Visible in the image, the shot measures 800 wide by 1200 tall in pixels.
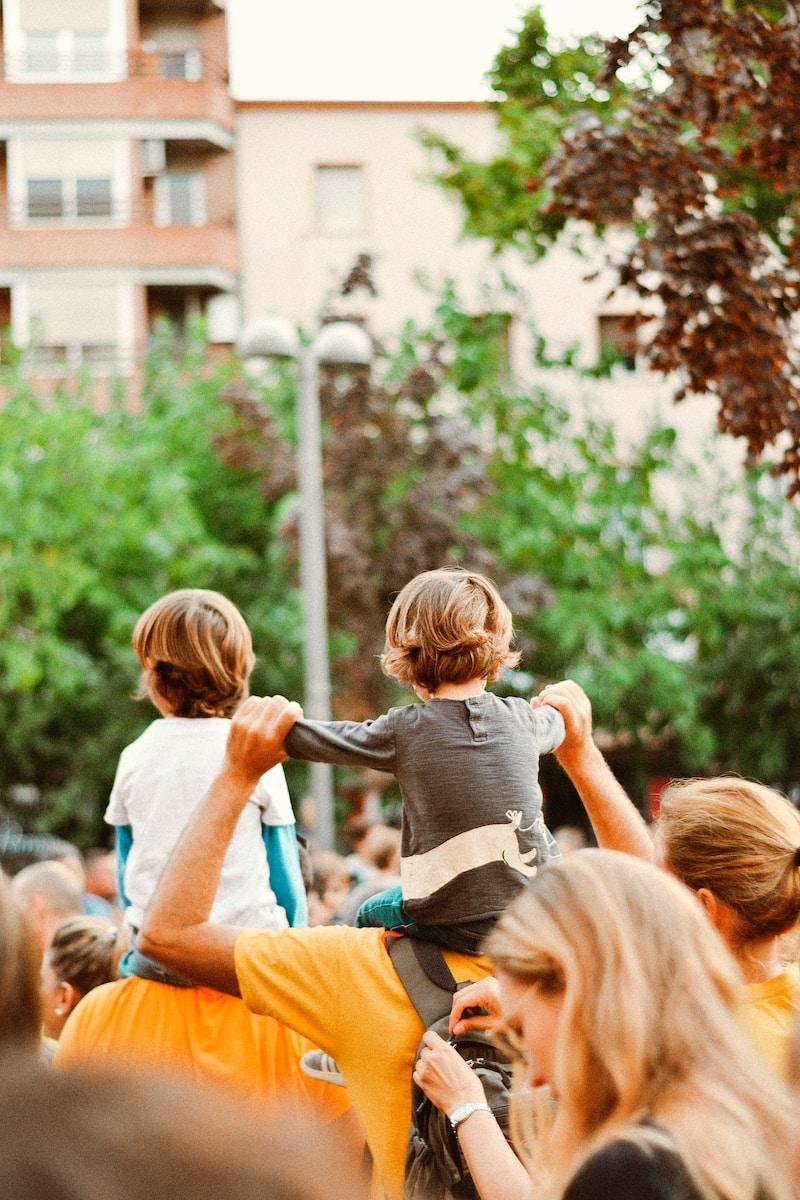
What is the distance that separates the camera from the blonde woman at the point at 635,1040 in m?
2.07

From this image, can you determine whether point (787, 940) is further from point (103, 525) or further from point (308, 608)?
point (103, 525)

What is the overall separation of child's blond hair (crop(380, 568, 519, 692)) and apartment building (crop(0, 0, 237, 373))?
29.7 meters

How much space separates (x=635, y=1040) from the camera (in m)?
2.14

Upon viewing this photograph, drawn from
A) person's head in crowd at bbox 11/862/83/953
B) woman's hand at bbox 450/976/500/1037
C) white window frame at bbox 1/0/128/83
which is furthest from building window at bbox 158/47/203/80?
woman's hand at bbox 450/976/500/1037

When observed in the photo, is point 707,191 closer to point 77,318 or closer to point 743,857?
point 743,857

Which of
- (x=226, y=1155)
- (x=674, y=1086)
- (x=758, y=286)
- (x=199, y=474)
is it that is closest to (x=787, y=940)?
(x=674, y=1086)

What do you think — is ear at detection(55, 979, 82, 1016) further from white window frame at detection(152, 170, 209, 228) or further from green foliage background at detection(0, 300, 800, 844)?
white window frame at detection(152, 170, 209, 228)

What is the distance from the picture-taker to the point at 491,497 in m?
22.7

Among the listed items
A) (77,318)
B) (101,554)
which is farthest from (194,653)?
(77,318)

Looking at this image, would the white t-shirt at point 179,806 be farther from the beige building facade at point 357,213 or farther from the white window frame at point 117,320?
the white window frame at point 117,320

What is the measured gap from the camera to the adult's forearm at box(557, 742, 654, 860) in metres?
3.59

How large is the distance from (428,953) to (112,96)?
3252 centimetres

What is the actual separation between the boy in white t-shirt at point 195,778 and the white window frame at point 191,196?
30.8 metres

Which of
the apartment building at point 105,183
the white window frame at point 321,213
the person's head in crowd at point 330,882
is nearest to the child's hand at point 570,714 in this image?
the person's head in crowd at point 330,882
